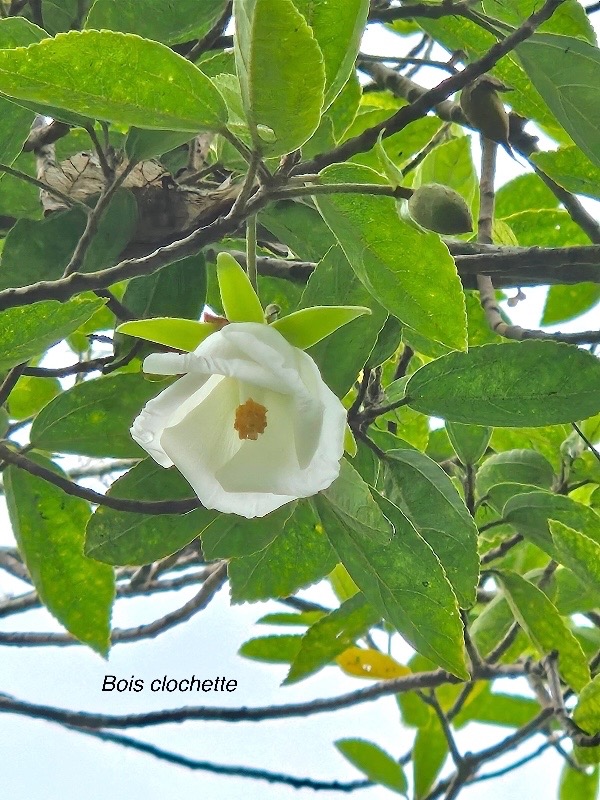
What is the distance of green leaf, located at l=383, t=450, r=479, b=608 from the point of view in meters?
0.58

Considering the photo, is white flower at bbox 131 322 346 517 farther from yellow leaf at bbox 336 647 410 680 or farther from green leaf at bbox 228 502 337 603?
yellow leaf at bbox 336 647 410 680

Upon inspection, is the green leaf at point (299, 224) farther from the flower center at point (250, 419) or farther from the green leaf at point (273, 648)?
the green leaf at point (273, 648)

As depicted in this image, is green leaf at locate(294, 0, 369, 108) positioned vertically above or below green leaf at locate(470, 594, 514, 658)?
above

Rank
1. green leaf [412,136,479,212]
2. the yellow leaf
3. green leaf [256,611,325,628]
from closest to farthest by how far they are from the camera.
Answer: green leaf [412,136,479,212]
the yellow leaf
green leaf [256,611,325,628]

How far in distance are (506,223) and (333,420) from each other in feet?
1.68

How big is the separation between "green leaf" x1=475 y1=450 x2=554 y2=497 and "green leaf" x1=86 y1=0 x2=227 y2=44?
0.46 metres

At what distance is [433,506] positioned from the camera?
1.89 feet

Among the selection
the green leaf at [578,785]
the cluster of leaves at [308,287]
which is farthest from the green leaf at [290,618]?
the green leaf at [578,785]

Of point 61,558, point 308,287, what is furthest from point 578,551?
point 61,558

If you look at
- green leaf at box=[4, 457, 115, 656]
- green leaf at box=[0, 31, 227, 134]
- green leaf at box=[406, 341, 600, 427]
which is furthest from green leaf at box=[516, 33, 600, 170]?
green leaf at box=[4, 457, 115, 656]

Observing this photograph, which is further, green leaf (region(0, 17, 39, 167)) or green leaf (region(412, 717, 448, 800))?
green leaf (region(412, 717, 448, 800))

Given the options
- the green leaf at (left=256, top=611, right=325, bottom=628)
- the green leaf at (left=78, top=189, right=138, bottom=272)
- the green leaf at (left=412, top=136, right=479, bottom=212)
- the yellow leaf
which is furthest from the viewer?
the green leaf at (left=256, top=611, right=325, bottom=628)

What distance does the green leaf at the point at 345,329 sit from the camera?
52 cm

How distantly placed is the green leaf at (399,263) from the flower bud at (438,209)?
11mm
